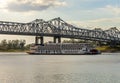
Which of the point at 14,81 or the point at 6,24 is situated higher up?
the point at 6,24

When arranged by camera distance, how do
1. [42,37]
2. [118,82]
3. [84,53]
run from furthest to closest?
[42,37] → [84,53] → [118,82]

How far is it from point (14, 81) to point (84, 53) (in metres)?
114

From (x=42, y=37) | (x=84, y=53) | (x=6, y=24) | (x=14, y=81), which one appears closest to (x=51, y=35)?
(x=42, y=37)

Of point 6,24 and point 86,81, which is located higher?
point 6,24

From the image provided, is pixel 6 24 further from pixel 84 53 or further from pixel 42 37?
pixel 84 53

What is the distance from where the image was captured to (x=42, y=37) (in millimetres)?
184125

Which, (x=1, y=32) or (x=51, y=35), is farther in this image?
(x=51, y=35)

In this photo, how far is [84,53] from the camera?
158 meters

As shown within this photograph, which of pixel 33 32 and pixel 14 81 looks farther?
pixel 33 32

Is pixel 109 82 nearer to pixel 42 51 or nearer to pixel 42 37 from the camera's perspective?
→ pixel 42 51

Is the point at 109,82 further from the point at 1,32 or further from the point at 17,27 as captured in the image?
the point at 17,27

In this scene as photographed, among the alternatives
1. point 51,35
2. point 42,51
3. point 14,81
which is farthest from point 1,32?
point 14,81

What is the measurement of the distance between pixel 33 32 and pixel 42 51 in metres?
22.4

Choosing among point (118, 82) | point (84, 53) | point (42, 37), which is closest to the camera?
point (118, 82)
